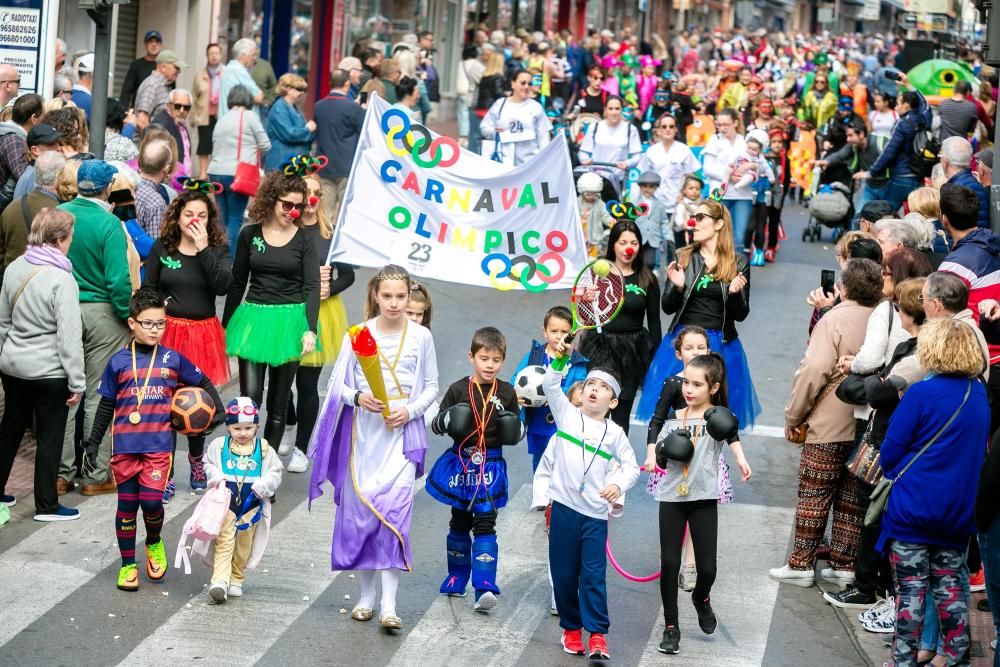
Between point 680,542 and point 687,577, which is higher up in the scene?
point 680,542

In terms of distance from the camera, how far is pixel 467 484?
816 centimetres

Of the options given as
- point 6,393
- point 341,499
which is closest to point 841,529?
point 341,499

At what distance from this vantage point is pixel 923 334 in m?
7.30

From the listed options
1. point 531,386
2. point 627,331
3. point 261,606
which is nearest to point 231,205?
point 627,331

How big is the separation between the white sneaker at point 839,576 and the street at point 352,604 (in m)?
0.23

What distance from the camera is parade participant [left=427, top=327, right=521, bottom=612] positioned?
26.7ft

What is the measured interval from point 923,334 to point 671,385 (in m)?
1.47

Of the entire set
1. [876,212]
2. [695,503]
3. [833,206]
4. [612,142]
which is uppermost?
[612,142]

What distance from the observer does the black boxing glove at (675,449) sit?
25.6 feet

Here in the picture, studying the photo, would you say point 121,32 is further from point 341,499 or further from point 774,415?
point 341,499

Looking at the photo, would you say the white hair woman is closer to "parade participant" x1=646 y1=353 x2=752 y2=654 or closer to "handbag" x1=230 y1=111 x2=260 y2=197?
"parade participant" x1=646 y1=353 x2=752 y2=654

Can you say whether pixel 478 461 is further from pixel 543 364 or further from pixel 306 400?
pixel 306 400

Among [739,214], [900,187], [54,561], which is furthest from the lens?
[900,187]

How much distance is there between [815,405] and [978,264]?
1.28 m
